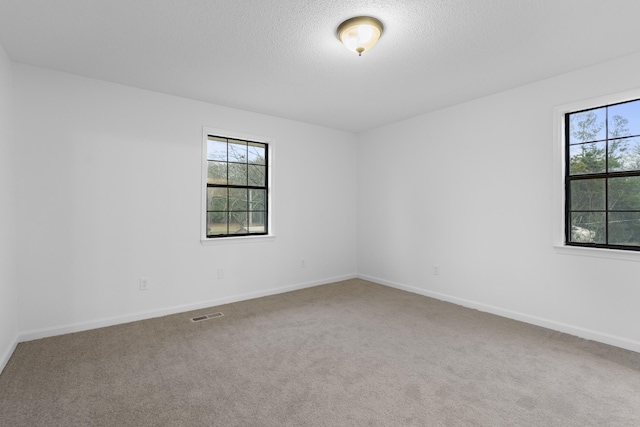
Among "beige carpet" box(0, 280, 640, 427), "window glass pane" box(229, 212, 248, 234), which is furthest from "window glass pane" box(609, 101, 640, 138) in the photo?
"window glass pane" box(229, 212, 248, 234)

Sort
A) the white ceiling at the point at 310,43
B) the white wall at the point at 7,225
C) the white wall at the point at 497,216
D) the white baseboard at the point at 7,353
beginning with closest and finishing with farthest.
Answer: the white ceiling at the point at 310,43 < the white baseboard at the point at 7,353 < the white wall at the point at 7,225 < the white wall at the point at 497,216

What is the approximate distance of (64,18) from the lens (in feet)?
7.26

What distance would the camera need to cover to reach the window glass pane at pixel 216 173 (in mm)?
4027

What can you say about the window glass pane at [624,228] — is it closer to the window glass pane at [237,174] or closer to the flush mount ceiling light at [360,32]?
the flush mount ceiling light at [360,32]

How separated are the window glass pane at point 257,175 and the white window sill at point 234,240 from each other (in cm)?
76

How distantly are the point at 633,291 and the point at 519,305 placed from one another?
95cm

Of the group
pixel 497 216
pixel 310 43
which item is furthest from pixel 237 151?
pixel 497 216

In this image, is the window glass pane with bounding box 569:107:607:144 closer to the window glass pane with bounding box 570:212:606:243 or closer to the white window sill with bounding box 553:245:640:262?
the window glass pane with bounding box 570:212:606:243

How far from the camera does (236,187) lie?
4246mm

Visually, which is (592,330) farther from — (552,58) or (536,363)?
(552,58)

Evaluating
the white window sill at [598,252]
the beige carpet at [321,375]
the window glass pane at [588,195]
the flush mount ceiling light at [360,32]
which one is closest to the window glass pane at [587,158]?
the window glass pane at [588,195]

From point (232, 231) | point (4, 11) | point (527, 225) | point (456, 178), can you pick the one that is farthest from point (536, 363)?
point (4, 11)

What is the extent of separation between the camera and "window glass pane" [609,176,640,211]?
2779 millimetres

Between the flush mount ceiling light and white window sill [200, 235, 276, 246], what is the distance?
2710 mm
